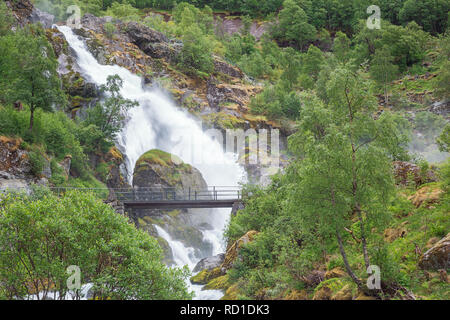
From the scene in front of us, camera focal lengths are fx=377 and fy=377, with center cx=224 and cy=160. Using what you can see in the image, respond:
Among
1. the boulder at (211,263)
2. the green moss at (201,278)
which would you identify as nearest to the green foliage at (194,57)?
the boulder at (211,263)

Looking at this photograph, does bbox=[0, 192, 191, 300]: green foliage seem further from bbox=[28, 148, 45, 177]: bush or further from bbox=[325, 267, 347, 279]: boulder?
bbox=[28, 148, 45, 177]: bush

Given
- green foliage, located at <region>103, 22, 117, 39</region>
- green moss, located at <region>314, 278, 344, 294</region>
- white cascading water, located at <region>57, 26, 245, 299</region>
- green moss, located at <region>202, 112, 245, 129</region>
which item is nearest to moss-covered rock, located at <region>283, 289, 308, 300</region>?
green moss, located at <region>314, 278, 344, 294</region>

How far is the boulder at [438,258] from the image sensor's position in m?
12.9

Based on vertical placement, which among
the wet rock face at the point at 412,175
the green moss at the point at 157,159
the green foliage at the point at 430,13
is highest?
the green foliage at the point at 430,13

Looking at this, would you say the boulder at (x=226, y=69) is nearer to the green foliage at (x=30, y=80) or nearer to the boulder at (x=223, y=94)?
the boulder at (x=223, y=94)

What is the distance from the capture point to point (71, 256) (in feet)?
47.3

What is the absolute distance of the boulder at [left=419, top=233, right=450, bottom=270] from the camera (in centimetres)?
1293

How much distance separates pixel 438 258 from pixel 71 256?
43.8 feet

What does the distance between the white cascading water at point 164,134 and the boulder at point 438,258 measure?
1067 inches

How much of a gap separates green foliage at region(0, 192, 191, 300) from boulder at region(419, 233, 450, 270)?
8766 mm

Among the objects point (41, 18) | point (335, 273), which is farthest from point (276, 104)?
point (335, 273)

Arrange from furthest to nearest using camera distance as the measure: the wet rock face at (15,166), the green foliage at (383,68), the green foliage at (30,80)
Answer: the green foliage at (383,68), the green foliage at (30,80), the wet rock face at (15,166)

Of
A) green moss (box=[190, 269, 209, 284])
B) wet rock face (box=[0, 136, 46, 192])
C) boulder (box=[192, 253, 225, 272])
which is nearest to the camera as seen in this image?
wet rock face (box=[0, 136, 46, 192])

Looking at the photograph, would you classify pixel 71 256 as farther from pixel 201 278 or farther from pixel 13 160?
pixel 13 160
